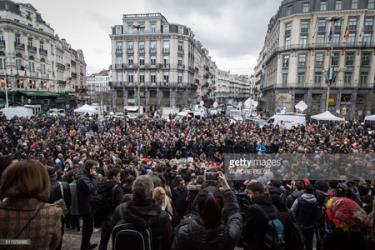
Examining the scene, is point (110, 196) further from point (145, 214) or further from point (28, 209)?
point (28, 209)

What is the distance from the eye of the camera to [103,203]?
13.1ft

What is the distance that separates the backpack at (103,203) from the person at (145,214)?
1.54 metres

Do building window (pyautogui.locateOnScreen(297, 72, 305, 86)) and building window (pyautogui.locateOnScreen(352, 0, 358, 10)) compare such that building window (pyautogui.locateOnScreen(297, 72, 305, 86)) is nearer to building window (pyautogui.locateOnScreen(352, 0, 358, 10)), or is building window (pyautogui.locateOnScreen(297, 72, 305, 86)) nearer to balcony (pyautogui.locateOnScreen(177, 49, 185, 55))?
building window (pyautogui.locateOnScreen(352, 0, 358, 10))

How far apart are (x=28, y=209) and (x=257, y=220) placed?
230 centimetres

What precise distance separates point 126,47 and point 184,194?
54328mm

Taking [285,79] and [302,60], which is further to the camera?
[285,79]

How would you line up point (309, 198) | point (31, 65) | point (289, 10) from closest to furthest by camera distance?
point (309, 198), point (31, 65), point (289, 10)

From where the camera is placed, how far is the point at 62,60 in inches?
2219

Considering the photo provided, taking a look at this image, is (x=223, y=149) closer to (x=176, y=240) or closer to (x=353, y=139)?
(x=353, y=139)

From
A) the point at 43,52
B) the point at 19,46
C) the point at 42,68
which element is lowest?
the point at 42,68

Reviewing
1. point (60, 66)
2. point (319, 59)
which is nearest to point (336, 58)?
point (319, 59)

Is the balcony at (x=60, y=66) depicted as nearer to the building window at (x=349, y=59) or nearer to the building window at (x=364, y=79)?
the building window at (x=349, y=59)

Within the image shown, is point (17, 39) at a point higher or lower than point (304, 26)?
lower

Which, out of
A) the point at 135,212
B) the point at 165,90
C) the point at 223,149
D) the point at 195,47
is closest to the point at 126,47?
the point at 165,90
